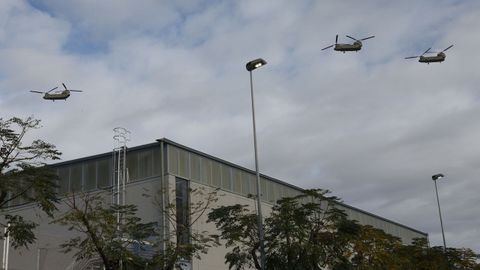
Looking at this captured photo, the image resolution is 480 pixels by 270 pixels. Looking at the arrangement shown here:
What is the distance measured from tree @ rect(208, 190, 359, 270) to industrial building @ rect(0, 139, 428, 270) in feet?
34.8

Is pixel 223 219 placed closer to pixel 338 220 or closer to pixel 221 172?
pixel 338 220

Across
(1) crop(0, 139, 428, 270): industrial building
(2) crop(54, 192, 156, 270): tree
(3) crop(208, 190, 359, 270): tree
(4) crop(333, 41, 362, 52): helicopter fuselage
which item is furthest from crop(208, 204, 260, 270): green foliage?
(1) crop(0, 139, 428, 270): industrial building

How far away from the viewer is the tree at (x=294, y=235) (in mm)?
28219

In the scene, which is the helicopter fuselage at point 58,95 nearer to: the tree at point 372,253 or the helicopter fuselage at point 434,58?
the tree at point 372,253

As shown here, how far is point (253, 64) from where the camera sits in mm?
28359

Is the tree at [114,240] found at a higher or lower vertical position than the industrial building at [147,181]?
lower

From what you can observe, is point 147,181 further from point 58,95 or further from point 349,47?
point 349,47

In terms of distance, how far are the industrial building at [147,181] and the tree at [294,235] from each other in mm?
10608

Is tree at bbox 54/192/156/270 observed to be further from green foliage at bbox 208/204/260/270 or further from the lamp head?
the lamp head

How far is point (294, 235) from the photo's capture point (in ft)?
93.9

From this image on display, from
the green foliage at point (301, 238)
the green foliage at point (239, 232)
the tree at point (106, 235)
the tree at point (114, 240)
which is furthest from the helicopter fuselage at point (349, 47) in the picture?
the tree at point (106, 235)

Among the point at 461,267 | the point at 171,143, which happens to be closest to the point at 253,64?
the point at 171,143

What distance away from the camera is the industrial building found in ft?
126

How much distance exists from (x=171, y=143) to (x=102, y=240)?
1878 cm
